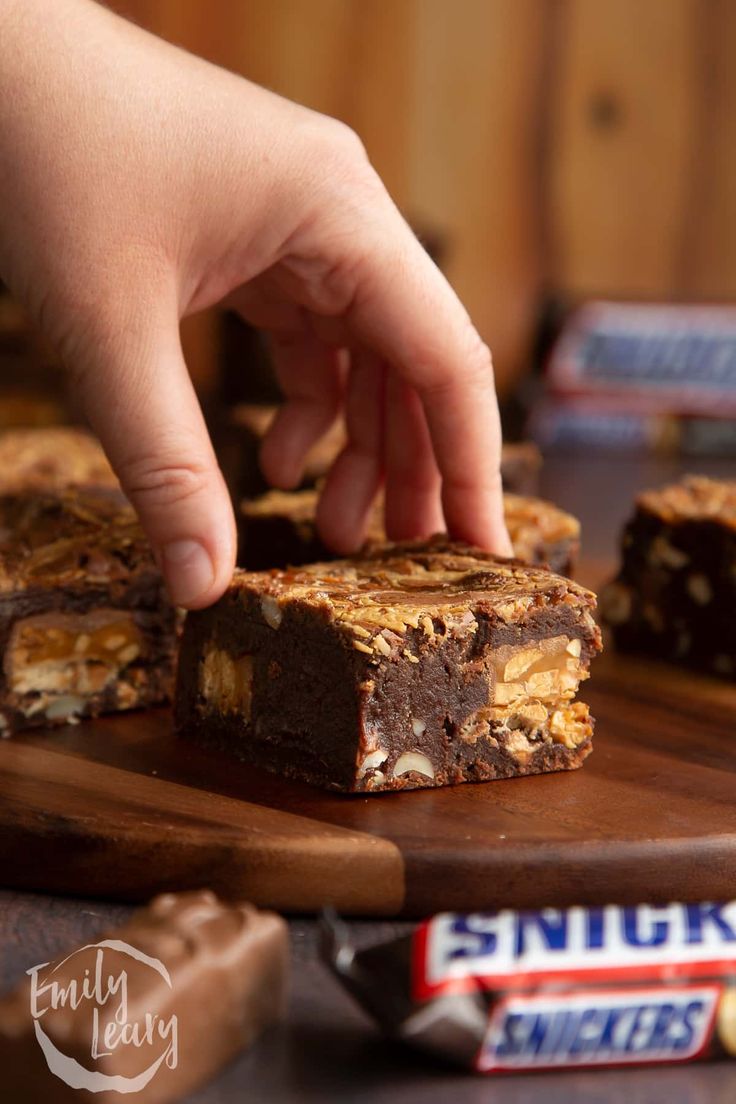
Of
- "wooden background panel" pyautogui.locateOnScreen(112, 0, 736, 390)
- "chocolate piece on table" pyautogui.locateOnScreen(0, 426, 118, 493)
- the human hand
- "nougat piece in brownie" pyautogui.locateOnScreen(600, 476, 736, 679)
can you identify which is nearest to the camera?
the human hand

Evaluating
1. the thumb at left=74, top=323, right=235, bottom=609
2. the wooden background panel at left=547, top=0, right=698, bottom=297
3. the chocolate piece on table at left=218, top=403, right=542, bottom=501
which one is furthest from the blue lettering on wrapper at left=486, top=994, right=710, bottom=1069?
the wooden background panel at left=547, top=0, right=698, bottom=297

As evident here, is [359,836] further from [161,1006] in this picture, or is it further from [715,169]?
[715,169]

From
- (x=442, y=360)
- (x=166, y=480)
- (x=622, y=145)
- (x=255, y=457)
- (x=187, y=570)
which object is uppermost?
(x=622, y=145)

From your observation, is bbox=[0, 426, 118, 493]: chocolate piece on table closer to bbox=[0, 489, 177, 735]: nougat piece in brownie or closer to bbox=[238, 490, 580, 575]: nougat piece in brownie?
bbox=[238, 490, 580, 575]: nougat piece in brownie

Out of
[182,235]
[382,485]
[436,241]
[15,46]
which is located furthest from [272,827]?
[436,241]


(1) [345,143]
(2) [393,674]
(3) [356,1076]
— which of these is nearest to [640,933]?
(3) [356,1076]

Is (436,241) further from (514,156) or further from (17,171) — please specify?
(17,171)
